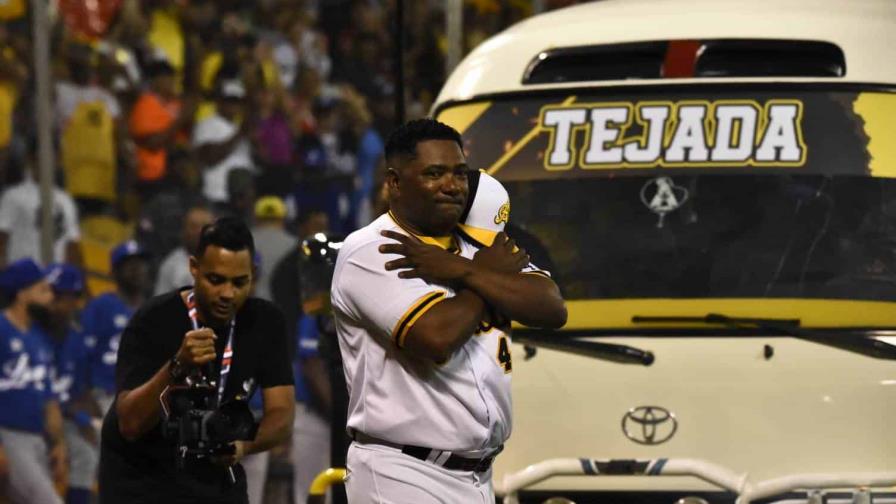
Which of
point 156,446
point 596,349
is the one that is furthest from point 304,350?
point 156,446

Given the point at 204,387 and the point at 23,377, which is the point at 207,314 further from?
the point at 23,377

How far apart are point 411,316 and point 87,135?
884 cm

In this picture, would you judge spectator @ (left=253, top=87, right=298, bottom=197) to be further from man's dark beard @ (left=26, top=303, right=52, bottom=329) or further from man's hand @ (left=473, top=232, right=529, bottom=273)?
man's hand @ (left=473, top=232, right=529, bottom=273)

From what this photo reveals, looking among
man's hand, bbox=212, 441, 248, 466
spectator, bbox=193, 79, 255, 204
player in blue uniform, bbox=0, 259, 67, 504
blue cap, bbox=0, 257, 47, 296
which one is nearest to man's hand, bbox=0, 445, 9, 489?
player in blue uniform, bbox=0, 259, 67, 504

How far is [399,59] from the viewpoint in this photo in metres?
7.40

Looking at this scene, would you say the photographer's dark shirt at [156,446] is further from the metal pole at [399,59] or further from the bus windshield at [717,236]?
the metal pole at [399,59]

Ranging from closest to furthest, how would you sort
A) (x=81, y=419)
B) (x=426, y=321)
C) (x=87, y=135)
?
(x=426, y=321) → (x=81, y=419) → (x=87, y=135)

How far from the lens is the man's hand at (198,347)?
18.2 feet

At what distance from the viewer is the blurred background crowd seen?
12.6m

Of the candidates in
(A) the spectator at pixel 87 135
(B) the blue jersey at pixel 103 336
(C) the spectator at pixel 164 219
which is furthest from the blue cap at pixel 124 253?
(A) the spectator at pixel 87 135

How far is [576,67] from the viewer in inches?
285

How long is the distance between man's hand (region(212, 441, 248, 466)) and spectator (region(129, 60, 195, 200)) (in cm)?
783

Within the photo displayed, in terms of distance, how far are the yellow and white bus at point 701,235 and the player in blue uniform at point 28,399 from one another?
4.86m

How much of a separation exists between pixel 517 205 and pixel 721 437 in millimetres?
1214
